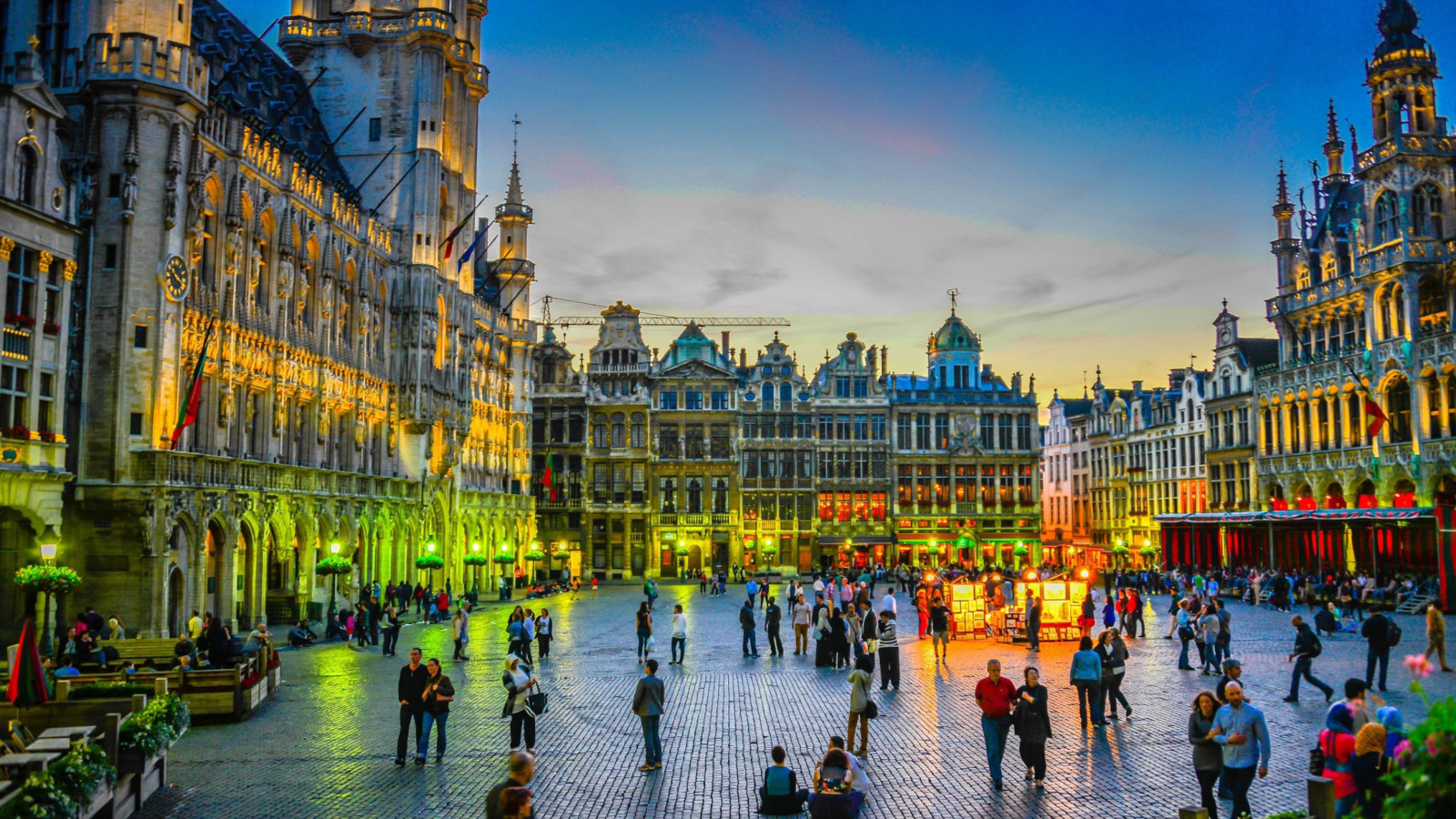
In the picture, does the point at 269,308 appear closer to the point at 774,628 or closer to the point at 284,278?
the point at 284,278

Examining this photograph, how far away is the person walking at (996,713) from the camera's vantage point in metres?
13.6

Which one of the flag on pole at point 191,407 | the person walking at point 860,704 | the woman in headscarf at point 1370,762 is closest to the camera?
the woman in headscarf at point 1370,762

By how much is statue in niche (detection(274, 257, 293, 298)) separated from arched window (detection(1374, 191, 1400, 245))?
46817mm

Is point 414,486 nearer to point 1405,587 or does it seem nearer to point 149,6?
point 149,6

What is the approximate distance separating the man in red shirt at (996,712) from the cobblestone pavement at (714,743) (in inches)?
15.6

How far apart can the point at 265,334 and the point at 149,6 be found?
36.6 feet

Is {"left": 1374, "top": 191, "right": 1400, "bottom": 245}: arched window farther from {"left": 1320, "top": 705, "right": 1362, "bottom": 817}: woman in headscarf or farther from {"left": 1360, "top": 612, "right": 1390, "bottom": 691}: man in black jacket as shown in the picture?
{"left": 1320, "top": 705, "right": 1362, "bottom": 817}: woman in headscarf

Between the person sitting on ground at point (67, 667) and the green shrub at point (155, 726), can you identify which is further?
the person sitting on ground at point (67, 667)

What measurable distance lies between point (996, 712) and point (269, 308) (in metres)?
32.3

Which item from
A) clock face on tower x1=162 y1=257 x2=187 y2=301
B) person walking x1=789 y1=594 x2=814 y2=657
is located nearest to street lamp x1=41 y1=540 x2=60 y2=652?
clock face on tower x1=162 y1=257 x2=187 y2=301

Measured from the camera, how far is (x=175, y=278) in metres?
31.3

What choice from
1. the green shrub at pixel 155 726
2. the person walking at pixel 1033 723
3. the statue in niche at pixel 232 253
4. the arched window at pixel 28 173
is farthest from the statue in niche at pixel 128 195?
the person walking at pixel 1033 723

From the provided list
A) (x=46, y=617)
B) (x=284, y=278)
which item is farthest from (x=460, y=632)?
(x=284, y=278)

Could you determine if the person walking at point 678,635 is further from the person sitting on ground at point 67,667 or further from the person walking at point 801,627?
the person sitting on ground at point 67,667
